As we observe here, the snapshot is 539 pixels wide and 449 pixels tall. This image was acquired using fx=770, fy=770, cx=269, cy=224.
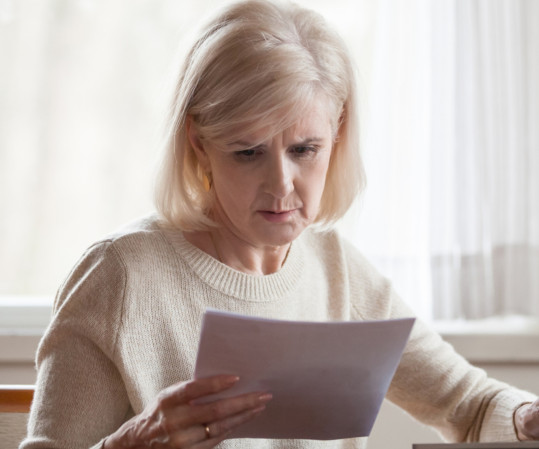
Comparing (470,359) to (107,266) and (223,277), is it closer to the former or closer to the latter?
(223,277)

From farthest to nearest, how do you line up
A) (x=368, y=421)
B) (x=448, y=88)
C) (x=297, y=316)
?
(x=448, y=88) < (x=297, y=316) < (x=368, y=421)

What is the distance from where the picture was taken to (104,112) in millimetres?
2182

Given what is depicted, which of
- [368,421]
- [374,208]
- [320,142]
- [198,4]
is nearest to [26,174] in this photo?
[198,4]

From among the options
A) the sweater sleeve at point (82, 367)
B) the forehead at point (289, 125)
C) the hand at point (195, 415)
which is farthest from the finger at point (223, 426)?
the forehead at point (289, 125)

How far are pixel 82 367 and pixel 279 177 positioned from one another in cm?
44

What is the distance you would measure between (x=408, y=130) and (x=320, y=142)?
0.82 metres

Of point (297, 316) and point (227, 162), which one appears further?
point (297, 316)

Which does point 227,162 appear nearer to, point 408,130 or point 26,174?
point 408,130

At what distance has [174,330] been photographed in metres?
1.33

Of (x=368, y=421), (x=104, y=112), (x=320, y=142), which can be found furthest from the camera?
(x=104, y=112)

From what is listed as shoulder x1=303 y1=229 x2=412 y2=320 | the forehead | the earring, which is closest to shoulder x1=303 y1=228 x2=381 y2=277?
shoulder x1=303 y1=229 x2=412 y2=320

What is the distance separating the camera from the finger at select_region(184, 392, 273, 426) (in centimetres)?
105

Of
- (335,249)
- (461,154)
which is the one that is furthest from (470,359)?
(335,249)

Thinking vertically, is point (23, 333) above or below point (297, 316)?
below
